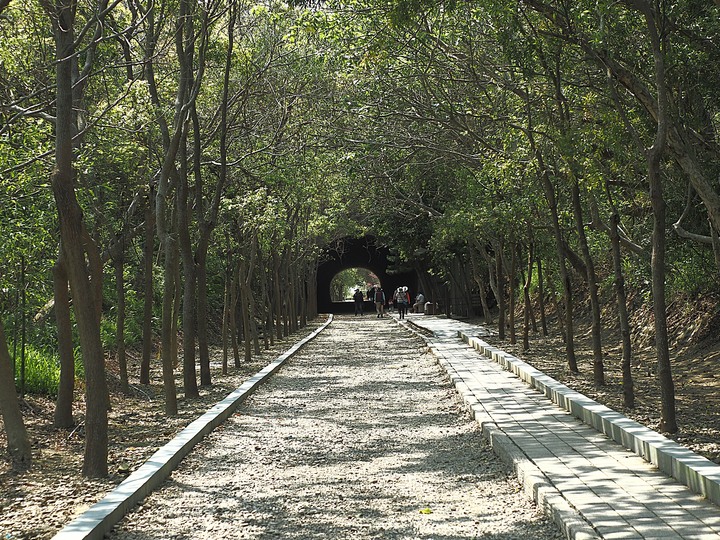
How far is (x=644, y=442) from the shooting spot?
7.94 metres

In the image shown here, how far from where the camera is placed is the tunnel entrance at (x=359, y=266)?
68438mm

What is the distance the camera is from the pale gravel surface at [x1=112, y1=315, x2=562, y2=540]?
649 centimetres

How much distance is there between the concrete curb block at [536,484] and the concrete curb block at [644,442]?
0.91 meters

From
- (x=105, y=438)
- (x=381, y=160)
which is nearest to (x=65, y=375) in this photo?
(x=105, y=438)

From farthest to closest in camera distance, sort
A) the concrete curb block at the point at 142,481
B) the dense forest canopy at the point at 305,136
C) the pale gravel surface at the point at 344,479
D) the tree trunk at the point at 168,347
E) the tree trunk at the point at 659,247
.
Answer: the tree trunk at the point at 168,347 → the dense forest canopy at the point at 305,136 → the tree trunk at the point at 659,247 → the pale gravel surface at the point at 344,479 → the concrete curb block at the point at 142,481

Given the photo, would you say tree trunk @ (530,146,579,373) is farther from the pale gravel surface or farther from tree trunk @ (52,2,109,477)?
tree trunk @ (52,2,109,477)

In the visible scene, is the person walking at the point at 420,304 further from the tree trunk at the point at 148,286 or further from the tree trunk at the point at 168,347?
the tree trunk at the point at 168,347

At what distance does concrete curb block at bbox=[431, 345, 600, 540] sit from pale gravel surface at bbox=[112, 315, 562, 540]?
3.6 inches

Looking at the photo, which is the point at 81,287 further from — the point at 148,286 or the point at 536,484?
the point at 148,286

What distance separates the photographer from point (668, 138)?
30.3 feet

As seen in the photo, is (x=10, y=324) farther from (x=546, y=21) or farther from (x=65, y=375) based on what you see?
(x=546, y=21)

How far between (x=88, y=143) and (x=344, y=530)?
8.78 meters

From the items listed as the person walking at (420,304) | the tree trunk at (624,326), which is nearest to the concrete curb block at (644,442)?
the tree trunk at (624,326)

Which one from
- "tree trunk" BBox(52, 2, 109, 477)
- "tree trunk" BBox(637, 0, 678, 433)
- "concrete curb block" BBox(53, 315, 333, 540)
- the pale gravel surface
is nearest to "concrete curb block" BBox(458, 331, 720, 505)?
"tree trunk" BBox(637, 0, 678, 433)
